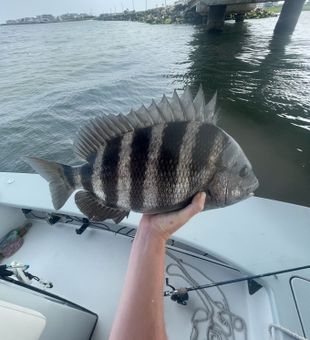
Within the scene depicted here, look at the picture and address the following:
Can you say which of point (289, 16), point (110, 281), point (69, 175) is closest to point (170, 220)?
point (69, 175)

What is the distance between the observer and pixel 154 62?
564 inches

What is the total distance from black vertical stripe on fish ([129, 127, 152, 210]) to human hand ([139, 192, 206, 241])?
→ 16cm

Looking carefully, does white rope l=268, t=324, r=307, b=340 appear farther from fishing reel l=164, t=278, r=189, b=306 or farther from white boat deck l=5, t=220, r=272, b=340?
fishing reel l=164, t=278, r=189, b=306

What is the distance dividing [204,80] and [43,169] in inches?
417

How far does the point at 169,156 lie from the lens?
1.12m

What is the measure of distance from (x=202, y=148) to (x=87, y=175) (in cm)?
57

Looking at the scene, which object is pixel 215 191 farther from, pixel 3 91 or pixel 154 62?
pixel 154 62

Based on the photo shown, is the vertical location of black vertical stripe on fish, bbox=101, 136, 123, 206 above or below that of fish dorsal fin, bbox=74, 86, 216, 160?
below

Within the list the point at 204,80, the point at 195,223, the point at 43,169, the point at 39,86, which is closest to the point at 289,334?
the point at 195,223

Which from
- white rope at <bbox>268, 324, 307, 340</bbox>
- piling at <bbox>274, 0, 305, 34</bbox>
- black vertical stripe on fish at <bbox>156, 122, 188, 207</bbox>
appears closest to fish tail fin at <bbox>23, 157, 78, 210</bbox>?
black vertical stripe on fish at <bbox>156, 122, 188, 207</bbox>

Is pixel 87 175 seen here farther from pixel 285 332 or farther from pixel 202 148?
pixel 285 332

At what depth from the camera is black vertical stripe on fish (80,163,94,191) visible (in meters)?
1.27

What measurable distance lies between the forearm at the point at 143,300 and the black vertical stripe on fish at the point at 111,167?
0.31 meters

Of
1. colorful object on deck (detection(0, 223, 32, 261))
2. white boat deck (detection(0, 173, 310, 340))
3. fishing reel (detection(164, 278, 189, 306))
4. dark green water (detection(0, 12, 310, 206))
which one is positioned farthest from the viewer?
dark green water (detection(0, 12, 310, 206))
